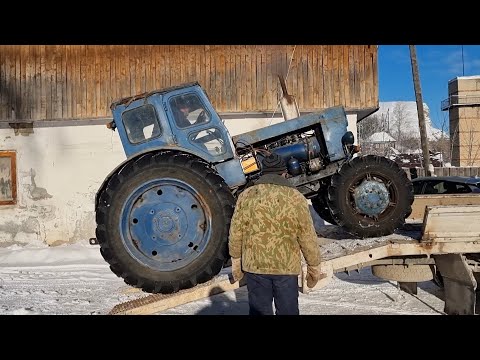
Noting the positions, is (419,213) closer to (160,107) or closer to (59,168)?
(160,107)

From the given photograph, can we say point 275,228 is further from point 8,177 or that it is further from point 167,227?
point 8,177

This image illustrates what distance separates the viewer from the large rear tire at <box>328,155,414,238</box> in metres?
4.62

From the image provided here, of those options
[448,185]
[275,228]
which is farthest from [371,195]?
[448,185]

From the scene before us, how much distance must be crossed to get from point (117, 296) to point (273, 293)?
168 inches

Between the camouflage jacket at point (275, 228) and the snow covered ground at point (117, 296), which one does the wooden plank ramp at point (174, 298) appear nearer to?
the snow covered ground at point (117, 296)

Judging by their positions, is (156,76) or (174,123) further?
(156,76)

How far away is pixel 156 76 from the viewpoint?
10852 mm

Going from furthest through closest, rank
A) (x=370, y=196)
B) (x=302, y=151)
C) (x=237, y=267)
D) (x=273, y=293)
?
(x=302, y=151), (x=370, y=196), (x=237, y=267), (x=273, y=293)

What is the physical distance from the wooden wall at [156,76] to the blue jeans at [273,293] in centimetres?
784

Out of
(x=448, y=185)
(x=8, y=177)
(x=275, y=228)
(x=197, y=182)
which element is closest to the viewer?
(x=275, y=228)

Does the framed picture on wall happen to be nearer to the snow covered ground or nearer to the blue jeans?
the snow covered ground

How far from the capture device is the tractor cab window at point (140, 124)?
454cm

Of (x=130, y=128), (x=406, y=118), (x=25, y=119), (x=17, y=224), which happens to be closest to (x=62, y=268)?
(x=17, y=224)

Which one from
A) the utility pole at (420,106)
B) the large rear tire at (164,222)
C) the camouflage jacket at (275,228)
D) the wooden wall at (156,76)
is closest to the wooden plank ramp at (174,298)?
the large rear tire at (164,222)
